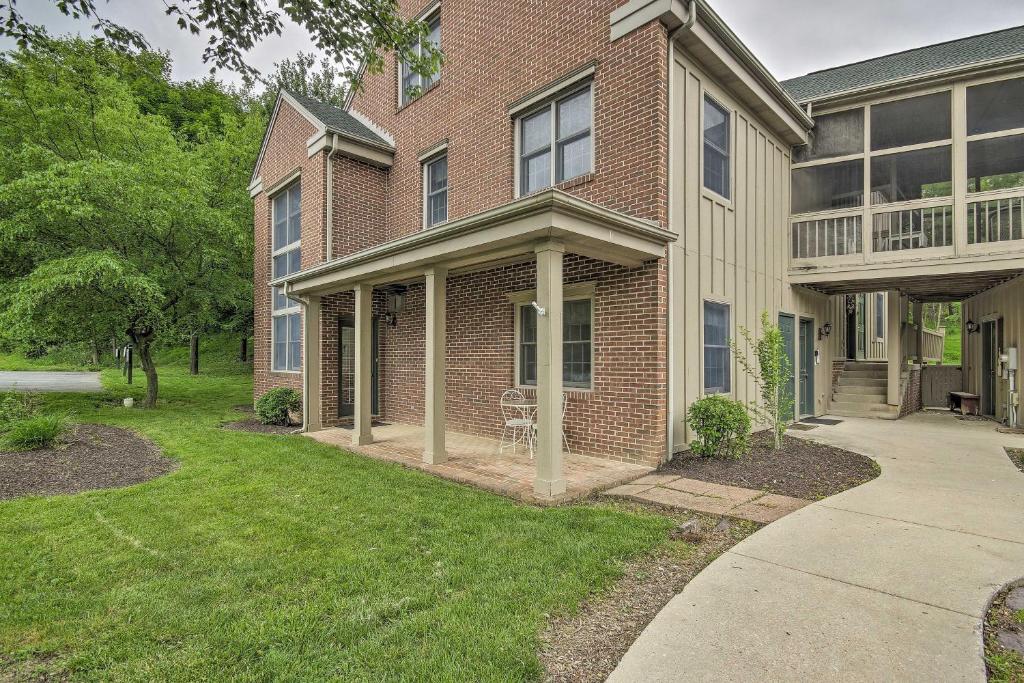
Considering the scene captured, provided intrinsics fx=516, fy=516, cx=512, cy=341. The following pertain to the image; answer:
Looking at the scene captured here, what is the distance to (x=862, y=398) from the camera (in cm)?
1103

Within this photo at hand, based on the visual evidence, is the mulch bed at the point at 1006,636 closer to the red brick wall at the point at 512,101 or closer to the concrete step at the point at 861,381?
the red brick wall at the point at 512,101

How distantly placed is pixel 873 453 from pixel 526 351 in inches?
193

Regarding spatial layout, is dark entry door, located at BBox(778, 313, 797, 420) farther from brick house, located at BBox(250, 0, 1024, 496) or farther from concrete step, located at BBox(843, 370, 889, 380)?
concrete step, located at BBox(843, 370, 889, 380)

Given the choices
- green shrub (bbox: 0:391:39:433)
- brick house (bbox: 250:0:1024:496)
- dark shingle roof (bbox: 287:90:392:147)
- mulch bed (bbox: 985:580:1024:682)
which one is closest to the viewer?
mulch bed (bbox: 985:580:1024:682)

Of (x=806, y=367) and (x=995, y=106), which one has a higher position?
(x=995, y=106)

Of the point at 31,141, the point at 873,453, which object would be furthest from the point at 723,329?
the point at 31,141

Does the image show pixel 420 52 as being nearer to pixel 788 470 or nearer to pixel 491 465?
pixel 491 465

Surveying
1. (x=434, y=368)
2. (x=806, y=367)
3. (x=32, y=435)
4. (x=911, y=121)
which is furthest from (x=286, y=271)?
(x=911, y=121)

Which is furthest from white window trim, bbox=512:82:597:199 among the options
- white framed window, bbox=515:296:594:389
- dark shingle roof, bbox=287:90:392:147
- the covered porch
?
dark shingle roof, bbox=287:90:392:147

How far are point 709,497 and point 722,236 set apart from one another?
4.11 m

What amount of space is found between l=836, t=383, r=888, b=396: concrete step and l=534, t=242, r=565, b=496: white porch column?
30.5 ft

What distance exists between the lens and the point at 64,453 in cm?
709

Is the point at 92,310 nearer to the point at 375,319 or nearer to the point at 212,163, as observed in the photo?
the point at 375,319

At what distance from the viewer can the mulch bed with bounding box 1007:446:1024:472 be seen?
245 inches
